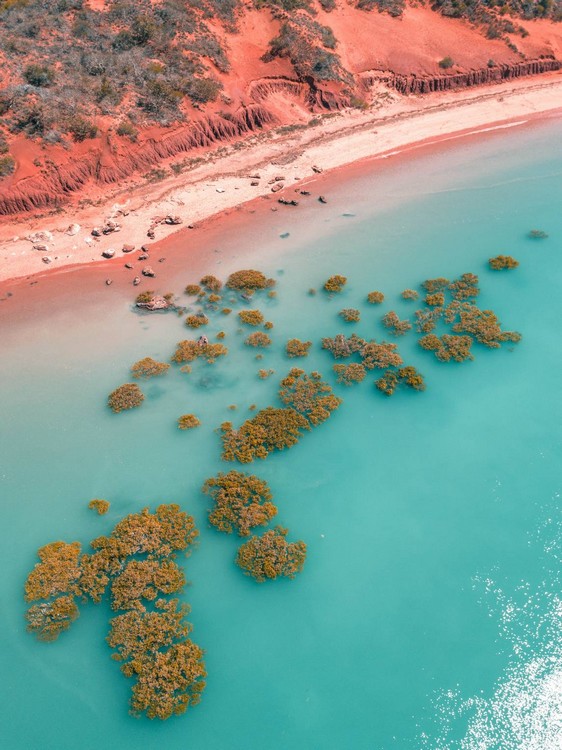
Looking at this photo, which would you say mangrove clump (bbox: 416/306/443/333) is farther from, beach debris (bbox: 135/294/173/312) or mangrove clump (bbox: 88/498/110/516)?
mangrove clump (bbox: 88/498/110/516)

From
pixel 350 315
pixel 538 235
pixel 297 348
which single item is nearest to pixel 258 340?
pixel 297 348

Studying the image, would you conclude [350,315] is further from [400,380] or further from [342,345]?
[400,380]

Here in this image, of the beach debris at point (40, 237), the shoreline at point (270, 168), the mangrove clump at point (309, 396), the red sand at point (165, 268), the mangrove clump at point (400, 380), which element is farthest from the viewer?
the beach debris at point (40, 237)

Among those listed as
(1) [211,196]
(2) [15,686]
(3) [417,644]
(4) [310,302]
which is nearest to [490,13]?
(1) [211,196]

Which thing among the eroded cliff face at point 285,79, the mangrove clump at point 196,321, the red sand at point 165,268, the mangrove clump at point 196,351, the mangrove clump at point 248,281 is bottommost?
the mangrove clump at point 196,351

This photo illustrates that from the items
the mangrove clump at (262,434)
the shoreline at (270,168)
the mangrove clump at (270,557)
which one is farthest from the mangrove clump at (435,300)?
the mangrove clump at (270,557)

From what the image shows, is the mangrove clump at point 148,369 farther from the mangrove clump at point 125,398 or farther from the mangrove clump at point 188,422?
the mangrove clump at point 188,422
